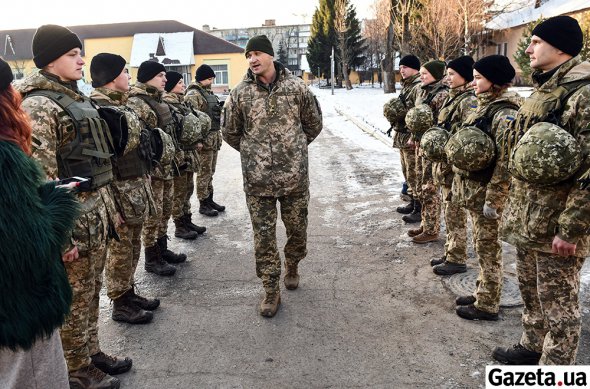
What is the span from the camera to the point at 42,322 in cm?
185

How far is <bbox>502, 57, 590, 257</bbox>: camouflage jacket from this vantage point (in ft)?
8.01

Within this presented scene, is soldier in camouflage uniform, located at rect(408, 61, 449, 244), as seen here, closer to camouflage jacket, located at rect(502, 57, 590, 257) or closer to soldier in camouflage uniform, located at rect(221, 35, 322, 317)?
soldier in camouflage uniform, located at rect(221, 35, 322, 317)

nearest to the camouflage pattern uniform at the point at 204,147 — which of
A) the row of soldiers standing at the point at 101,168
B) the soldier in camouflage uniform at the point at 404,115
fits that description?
the row of soldiers standing at the point at 101,168

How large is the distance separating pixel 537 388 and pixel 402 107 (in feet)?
13.7

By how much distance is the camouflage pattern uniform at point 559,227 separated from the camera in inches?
96.9

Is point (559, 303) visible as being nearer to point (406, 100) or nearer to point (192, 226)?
point (406, 100)

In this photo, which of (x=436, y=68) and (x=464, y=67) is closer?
(x=464, y=67)

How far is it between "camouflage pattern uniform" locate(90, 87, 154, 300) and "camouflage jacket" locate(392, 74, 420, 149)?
3.57 meters

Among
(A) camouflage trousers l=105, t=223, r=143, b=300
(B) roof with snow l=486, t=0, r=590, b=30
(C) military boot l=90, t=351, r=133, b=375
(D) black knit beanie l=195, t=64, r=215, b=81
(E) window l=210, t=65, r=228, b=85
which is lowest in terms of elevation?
(C) military boot l=90, t=351, r=133, b=375

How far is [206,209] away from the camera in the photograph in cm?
694

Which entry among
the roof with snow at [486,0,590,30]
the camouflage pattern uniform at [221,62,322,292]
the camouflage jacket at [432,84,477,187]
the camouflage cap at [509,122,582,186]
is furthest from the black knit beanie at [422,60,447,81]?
the roof with snow at [486,0,590,30]

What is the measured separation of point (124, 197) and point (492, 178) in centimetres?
285

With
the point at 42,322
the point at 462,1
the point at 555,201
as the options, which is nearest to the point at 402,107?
the point at 555,201

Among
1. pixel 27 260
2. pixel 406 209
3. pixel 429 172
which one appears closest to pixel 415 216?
pixel 406 209
